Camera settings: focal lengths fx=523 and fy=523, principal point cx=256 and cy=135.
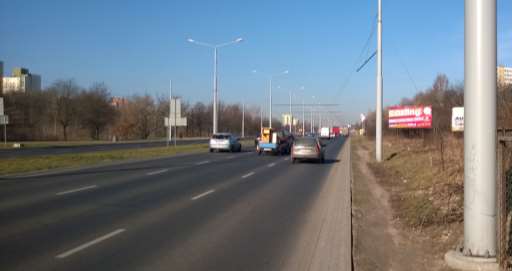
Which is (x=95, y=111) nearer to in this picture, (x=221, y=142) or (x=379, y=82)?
(x=221, y=142)

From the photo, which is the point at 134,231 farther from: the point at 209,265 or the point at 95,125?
the point at 95,125

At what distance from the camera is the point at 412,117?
42.4 meters

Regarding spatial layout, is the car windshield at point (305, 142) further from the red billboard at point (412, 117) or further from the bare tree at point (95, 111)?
the bare tree at point (95, 111)

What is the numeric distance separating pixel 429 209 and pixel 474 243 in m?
4.29

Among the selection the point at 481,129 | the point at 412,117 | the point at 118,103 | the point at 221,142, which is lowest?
the point at 221,142

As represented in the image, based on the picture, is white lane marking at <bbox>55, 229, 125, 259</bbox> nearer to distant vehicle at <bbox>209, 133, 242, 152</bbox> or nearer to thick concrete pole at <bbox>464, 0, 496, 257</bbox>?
thick concrete pole at <bbox>464, 0, 496, 257</bbox>

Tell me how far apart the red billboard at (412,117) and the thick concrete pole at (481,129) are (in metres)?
30.5

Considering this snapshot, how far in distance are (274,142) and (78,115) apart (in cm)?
5775

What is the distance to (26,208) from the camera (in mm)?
11445

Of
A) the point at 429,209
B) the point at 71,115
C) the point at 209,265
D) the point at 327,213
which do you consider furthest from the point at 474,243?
the point at 71,115

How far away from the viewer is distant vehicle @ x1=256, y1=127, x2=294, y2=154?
132 ft


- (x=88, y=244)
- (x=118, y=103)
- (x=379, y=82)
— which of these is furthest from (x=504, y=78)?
(x=118, y=103)

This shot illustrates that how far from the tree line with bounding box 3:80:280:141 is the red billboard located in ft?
159

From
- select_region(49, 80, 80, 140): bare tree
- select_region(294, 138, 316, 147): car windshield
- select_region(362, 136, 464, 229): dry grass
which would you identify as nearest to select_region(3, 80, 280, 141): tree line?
select_region(49, 80, 80, 140): bare tree
